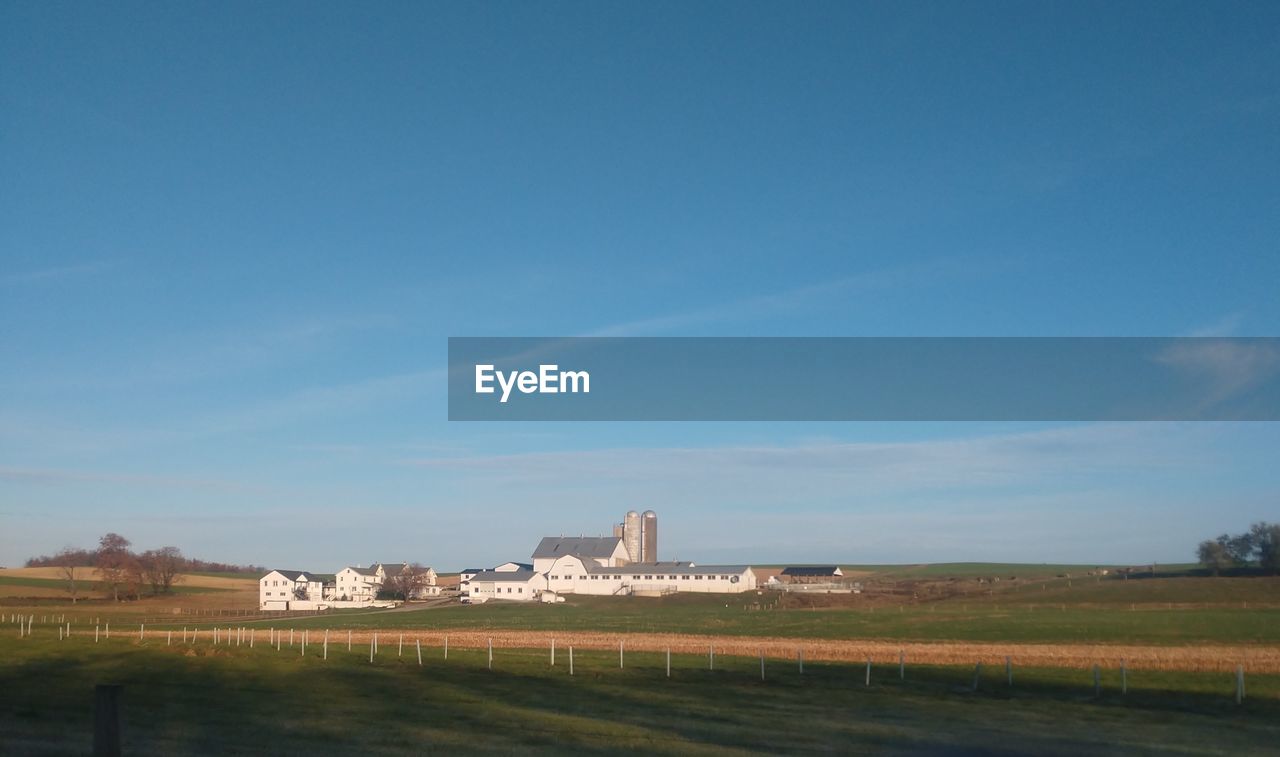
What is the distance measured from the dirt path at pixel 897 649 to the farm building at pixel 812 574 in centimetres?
10121

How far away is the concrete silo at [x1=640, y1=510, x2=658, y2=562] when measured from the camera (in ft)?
595

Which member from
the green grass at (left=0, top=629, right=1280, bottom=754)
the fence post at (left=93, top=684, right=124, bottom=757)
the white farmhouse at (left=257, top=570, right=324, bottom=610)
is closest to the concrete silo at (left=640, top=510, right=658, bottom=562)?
the white farmhouse at (left=257, top=570, right=324, bottom=610)

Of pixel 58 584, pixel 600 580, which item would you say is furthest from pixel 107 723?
pixel 58 584

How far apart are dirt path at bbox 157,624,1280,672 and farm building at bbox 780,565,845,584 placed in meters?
101

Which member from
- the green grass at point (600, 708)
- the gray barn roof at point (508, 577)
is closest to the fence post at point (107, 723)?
the green grass at point (600, 708)

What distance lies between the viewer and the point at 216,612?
121m

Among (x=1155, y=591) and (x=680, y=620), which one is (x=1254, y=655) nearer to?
(x=680, y=620)

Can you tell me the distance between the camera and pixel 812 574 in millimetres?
188125

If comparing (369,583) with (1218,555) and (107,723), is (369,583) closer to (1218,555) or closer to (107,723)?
(1218,555)

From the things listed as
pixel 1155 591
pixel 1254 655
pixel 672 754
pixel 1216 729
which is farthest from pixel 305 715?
pixel 1155 591

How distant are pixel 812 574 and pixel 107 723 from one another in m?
186

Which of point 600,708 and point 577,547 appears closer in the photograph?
point 600,708

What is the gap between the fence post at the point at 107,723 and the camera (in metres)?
7.05

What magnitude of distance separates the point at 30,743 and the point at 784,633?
198ft
